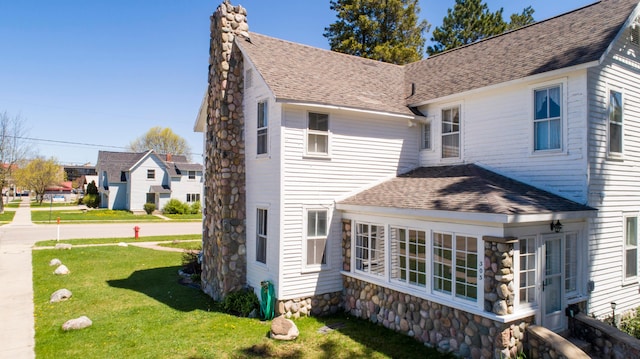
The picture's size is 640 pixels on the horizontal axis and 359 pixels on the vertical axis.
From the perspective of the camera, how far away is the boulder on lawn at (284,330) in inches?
361

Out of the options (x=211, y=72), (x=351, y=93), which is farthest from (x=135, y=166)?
(x=351, y=93)

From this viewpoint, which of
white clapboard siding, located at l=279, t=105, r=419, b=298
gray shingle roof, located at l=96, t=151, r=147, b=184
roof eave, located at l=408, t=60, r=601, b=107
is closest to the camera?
roof eave, located at l=408, t=60, r=601, b=107

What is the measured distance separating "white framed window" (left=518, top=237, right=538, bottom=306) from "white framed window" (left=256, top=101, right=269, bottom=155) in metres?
6.87

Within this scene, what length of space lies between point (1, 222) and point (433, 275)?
39487 mm

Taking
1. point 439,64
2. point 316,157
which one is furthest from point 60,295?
point 439,64

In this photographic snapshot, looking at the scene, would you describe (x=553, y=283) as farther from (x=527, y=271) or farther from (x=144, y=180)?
Answer: (x=144, y=180)

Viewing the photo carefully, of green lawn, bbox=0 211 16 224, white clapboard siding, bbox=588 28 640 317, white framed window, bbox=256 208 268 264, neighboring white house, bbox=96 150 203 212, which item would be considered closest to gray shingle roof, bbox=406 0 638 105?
white clapboard siding, bbox=588 28 640 317

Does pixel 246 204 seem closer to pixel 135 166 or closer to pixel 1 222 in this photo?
pixel 1 222

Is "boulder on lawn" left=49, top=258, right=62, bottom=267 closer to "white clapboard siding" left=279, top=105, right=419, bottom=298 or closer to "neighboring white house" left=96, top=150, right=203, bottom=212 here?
"white clapboard siding" left=279, top=105, right=419, bottom=298

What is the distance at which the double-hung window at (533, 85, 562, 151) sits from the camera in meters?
9.66

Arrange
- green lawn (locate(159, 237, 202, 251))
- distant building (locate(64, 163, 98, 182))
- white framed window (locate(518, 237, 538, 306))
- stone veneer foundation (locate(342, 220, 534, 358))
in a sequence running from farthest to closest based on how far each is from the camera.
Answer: distant building (locate(64, 163, 98, 182))
green lawn (locate(159, 237, 202, 251))
white framed window (locate(518, 237, 538, 306))
stone veneer foundation (locate(342, 220, 534, 358))

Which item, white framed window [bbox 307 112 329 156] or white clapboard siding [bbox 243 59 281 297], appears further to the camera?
white framed window [bbox 307 112 329 156]

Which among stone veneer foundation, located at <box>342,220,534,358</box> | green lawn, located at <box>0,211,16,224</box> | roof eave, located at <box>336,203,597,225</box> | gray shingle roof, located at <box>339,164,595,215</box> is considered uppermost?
gray shingle roof, located at <box>339,164,595,215</box>

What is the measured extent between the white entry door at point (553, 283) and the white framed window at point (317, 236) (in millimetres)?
5458
